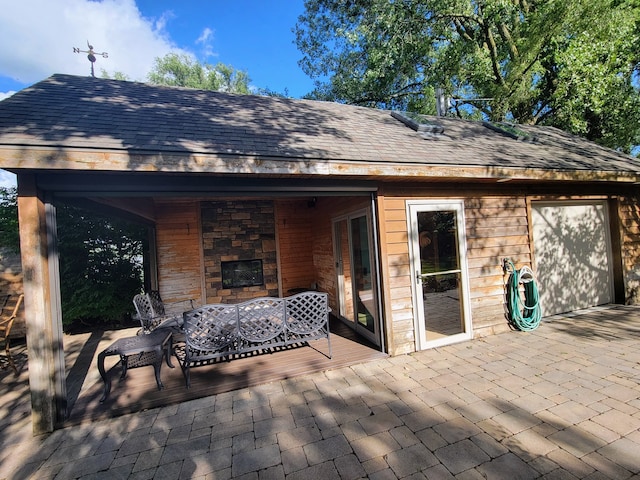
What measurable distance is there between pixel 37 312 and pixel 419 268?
13.3ft

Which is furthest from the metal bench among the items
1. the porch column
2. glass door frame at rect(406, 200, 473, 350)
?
glass door frame at rect(406, 200, 473, 350)

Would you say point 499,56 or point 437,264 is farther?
point 499,56

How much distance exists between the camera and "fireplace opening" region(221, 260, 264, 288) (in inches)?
259

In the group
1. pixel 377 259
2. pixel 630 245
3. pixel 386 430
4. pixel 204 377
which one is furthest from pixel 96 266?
pixel 630 245

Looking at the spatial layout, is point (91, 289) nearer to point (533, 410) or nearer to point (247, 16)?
point (533, 410)

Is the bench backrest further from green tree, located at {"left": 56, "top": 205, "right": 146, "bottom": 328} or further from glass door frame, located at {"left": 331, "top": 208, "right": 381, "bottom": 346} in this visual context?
green tree, located at {"left": 56, "top": 205, "right": 146, "bottom": 328}

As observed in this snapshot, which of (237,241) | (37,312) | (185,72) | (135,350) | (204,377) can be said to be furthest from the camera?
(185,72)

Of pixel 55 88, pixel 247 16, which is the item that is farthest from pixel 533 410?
pixel 247 16

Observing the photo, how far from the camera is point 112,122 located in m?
3.15

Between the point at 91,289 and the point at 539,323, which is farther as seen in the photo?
the point at 91,289

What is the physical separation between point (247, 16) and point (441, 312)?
959 cm

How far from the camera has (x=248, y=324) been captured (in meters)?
3.50

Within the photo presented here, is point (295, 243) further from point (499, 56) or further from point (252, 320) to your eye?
point (499, 56)

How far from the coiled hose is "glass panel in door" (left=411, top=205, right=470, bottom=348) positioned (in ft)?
2.57
